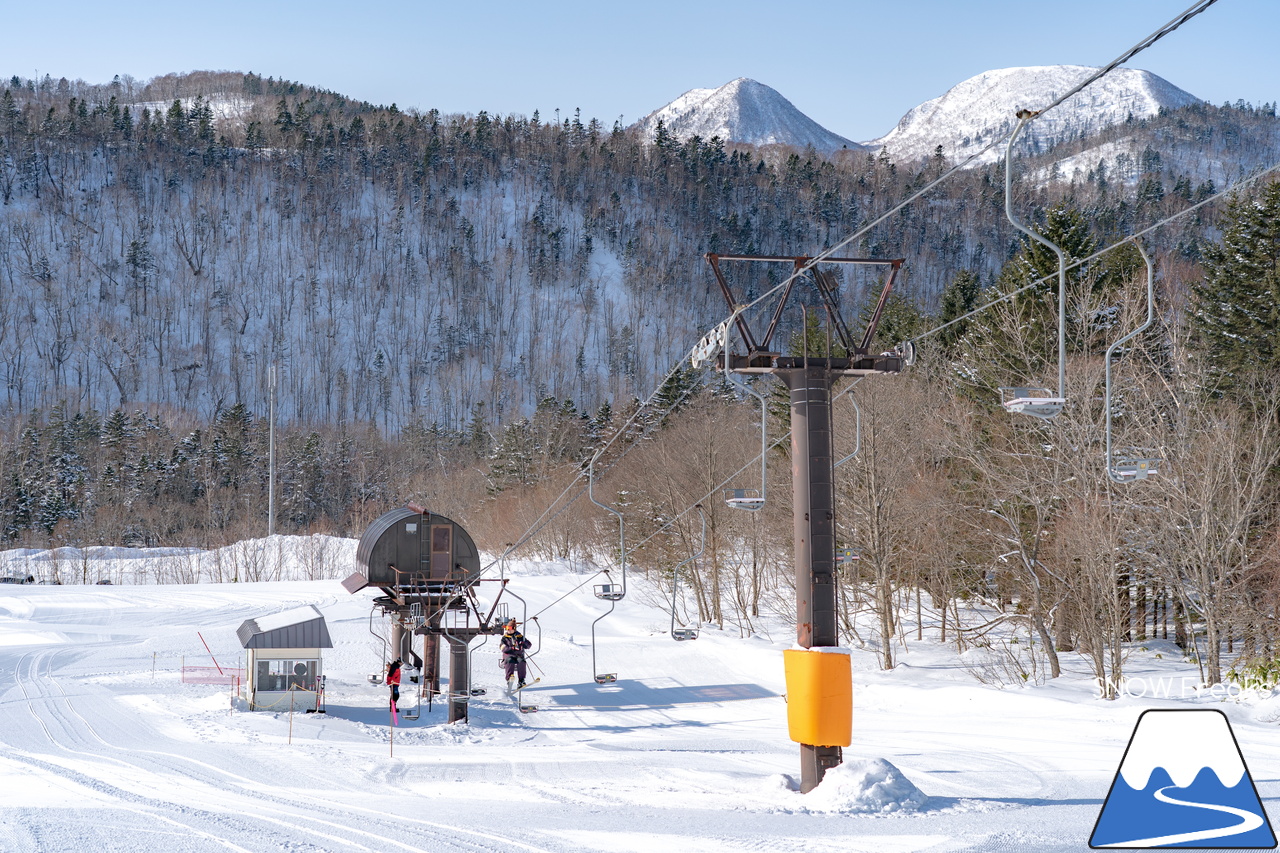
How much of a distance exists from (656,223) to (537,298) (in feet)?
109

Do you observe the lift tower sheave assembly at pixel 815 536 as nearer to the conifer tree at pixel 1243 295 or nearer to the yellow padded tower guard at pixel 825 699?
the yellow padded tower guard at pixel 825 699

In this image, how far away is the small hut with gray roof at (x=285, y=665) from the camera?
22719 mm

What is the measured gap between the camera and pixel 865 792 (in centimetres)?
1141

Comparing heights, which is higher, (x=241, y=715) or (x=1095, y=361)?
(x=1095, y=361)

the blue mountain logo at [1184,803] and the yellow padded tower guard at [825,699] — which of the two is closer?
the blue mountain logo at [1184,803]

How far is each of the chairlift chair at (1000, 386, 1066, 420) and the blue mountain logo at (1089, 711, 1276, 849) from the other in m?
3.12

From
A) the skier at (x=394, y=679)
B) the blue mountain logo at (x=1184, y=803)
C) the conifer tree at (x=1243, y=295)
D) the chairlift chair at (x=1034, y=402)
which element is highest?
the conifer tree at (x=1243, y=295)

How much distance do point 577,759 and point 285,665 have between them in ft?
32.0

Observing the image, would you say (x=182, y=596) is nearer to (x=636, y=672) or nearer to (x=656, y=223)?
(x=636, y=672)

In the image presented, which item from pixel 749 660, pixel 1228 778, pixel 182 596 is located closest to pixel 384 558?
pixel 749 660

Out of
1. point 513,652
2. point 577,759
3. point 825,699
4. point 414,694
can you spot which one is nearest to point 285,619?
point 414,694

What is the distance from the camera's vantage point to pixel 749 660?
30578mm

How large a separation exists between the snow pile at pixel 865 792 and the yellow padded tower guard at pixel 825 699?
16.2 inches

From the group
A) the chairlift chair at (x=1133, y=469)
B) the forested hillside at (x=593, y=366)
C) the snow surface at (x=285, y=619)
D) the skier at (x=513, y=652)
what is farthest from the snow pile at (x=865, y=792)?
the snow surface at (x=285, y=619)
